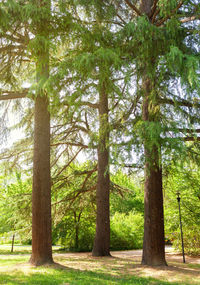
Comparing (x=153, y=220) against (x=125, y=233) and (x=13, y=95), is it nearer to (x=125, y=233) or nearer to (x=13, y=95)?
(x=13, y=95)

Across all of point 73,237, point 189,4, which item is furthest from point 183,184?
point 189,4

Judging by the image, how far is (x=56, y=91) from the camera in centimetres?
750

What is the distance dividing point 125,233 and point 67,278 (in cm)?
1194

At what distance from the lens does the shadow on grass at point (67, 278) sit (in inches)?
250

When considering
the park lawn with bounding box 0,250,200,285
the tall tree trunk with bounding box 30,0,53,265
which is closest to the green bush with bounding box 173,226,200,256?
the park lawn with bounding box 0,250,200,285

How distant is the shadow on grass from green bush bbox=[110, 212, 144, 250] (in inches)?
407

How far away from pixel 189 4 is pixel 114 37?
195cm

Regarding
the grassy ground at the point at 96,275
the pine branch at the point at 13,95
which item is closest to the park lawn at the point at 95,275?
the grassy ground at the point at 96,275

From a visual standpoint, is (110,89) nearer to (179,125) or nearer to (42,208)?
(179,125)

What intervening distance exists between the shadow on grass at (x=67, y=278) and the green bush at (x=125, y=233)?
33.9 feet

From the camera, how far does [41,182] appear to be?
8766 millimetres

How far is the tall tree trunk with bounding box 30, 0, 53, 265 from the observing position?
8.38 m

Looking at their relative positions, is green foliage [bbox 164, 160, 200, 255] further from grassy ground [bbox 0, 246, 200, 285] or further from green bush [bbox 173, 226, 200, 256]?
grassy ground [bbox 0, 246, 200, 285]

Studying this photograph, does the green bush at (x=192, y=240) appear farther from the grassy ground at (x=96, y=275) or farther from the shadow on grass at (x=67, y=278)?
the shadow on grass at (x=67, y=278)
